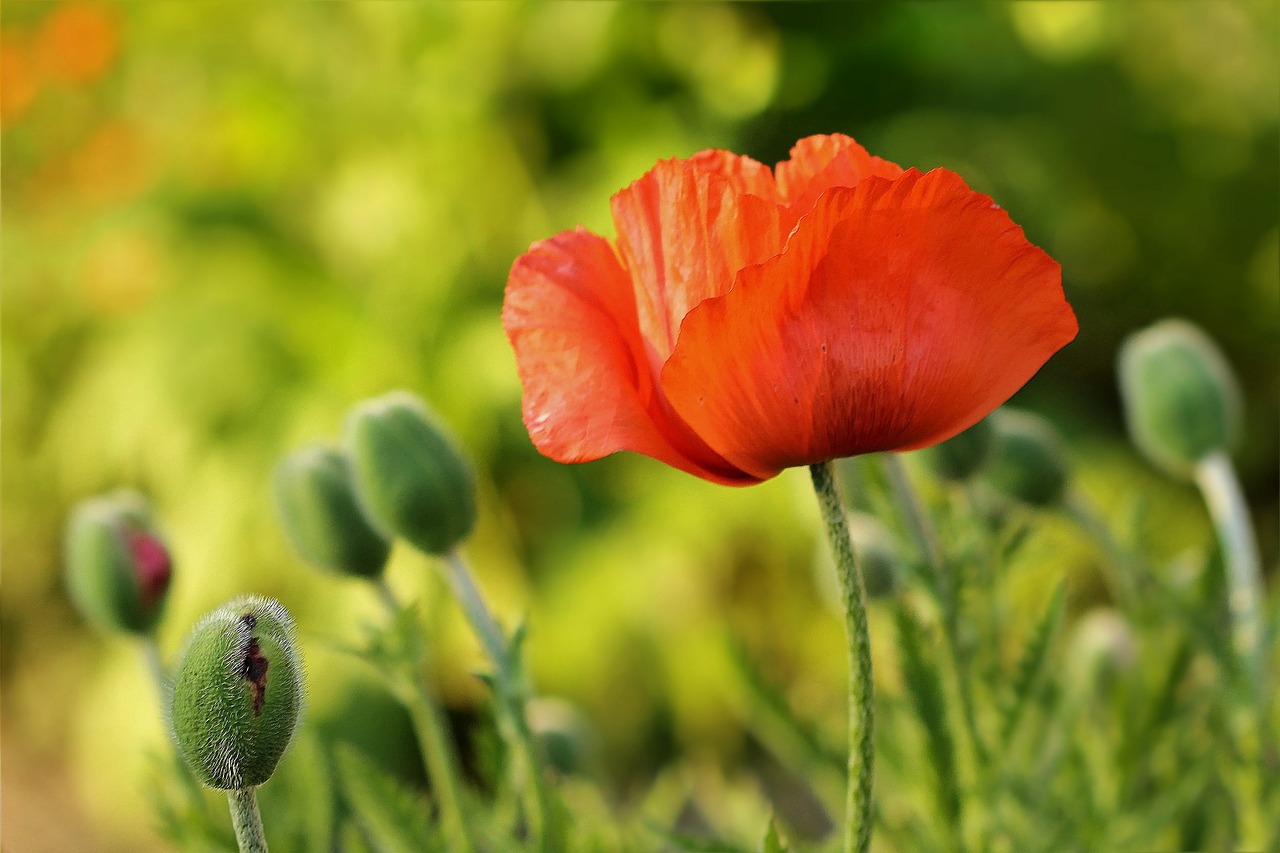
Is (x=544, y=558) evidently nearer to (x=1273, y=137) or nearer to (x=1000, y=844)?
(x=1273, y=137)

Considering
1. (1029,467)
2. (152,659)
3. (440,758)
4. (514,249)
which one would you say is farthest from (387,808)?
(514,249)

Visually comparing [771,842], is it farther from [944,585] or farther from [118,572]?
[118,572]

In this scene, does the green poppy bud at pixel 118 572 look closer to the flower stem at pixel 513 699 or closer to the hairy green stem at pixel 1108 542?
the flower stem at pixel 513 699

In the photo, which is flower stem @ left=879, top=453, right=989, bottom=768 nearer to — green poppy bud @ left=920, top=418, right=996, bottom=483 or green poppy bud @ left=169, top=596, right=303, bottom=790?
green poppy bud @ left=920, top=418, right=996, bottom=483

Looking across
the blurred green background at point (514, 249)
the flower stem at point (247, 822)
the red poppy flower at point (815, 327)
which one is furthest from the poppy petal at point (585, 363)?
the blurred green background at point (514, 249)

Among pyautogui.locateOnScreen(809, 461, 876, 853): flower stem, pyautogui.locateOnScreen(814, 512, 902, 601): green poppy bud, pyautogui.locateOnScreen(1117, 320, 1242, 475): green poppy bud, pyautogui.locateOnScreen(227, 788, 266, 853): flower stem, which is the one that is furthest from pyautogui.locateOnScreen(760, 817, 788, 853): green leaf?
pyautogui.locateOnScreen(1117, 320, 1242, 475): green poppy bud
